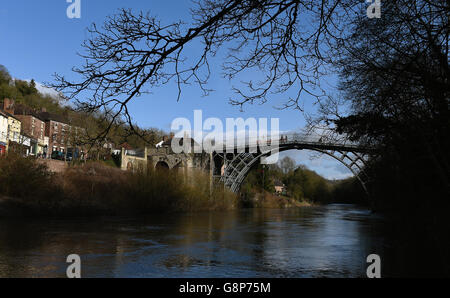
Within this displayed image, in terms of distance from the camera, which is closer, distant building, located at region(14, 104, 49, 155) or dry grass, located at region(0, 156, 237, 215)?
dry grass, located at region(0, 156, 237, 215)

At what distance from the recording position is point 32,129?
5262 cm

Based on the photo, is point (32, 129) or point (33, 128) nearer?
point (32, 129)

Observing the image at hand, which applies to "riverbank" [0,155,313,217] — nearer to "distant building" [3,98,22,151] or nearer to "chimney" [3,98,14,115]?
"distant building" [3,98,22,151]

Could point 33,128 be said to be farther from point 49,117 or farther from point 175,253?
point 175,253

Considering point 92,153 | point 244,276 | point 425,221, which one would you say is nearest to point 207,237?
point 244,276

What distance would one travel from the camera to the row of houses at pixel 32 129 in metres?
42.2

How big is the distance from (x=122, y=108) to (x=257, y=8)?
1.55 m

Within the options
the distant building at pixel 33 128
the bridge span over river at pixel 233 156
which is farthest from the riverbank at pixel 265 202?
the distant building at pixel 33 128

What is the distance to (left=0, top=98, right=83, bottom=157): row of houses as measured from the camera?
42.2 m

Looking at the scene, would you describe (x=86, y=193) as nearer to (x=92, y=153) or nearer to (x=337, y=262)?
(x=337, y=262)

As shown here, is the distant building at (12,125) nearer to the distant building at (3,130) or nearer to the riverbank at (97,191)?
the distant building at (3,130)

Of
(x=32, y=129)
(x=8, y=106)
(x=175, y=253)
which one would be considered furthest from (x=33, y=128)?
(x=175, y=253)

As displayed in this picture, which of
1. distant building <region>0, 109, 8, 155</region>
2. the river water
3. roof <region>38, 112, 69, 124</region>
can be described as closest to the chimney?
roof <region>38, 112, 69, 124</region>

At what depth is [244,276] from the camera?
9148mm
